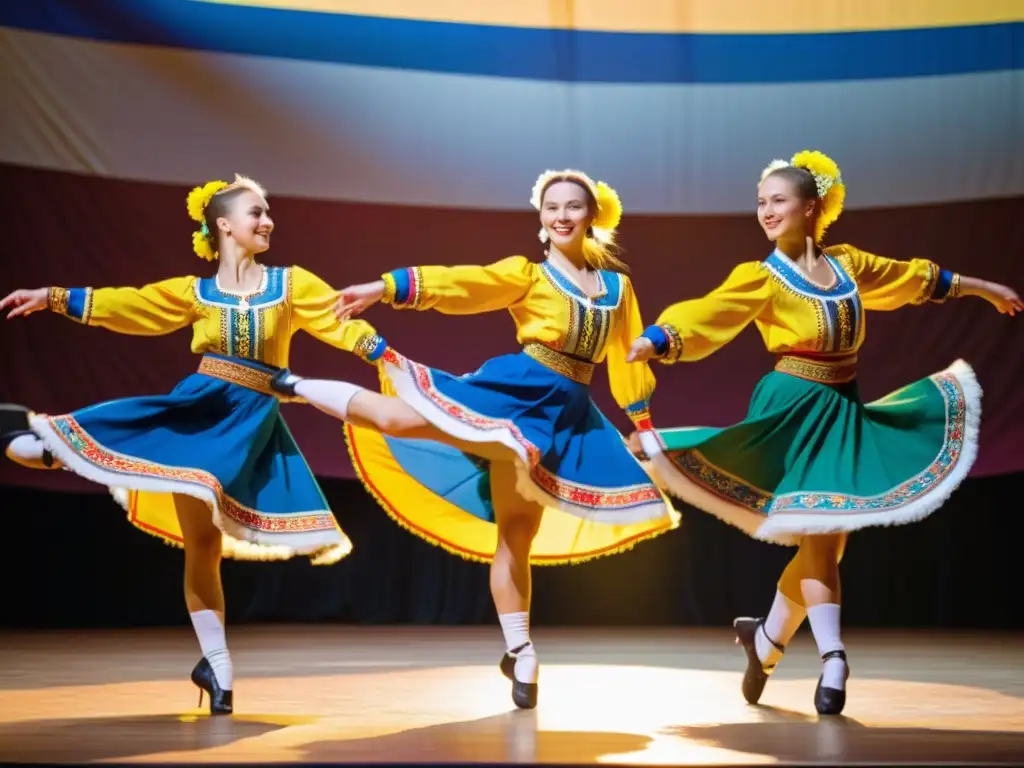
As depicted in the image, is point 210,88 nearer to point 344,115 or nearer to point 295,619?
point 344,115

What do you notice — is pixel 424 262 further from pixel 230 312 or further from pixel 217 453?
pixel 217 453

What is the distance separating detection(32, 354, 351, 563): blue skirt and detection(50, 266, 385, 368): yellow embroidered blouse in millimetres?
54

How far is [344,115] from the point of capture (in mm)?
4938

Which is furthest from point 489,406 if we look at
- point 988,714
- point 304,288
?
point 988,714

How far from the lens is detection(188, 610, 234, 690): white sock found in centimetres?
300

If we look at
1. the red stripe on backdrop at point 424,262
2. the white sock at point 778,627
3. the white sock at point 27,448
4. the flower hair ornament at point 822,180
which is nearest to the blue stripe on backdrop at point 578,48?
the red stripe on backdrop at point 424,262

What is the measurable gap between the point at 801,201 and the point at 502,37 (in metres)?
2.17

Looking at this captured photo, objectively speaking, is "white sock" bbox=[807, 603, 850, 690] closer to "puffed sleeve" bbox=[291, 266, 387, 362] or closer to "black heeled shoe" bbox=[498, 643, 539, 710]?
"black heeled shoe" bbox=[498, 643, 539, 710]

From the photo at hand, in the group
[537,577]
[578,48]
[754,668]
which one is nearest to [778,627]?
[754,668]

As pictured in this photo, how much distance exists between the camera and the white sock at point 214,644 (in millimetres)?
2996

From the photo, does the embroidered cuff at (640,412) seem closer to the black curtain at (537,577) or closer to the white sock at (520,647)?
the white sock at (520,647)

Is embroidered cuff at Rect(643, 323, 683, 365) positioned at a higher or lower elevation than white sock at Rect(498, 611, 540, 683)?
higher

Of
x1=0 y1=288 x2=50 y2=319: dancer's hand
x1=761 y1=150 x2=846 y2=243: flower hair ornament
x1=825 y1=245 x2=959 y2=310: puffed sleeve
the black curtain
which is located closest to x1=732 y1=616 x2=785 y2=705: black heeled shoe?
x1=825 y1=245 x2=959 y2=310: puffed sleeve

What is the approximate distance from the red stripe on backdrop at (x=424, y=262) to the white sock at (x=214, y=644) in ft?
6.44
